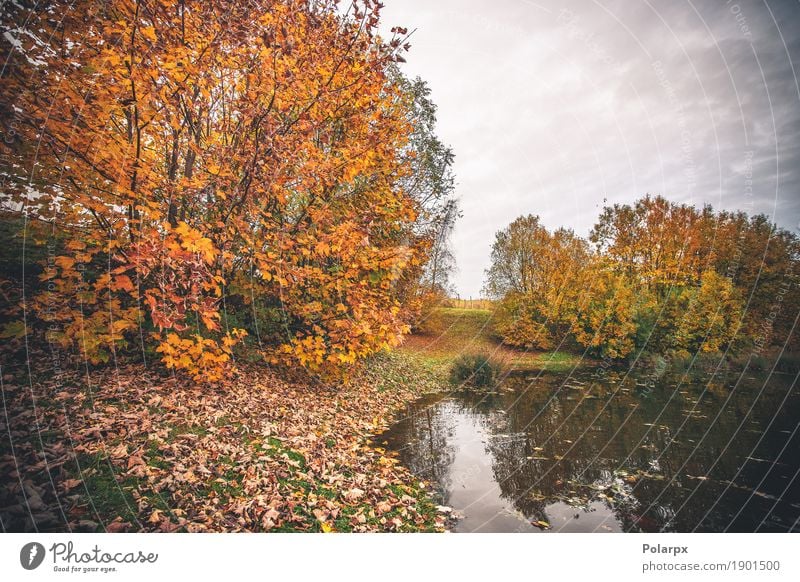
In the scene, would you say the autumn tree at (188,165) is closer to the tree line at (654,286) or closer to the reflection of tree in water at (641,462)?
the reflection of tree in water at (641,462)

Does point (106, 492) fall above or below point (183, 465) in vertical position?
above

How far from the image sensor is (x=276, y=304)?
7.62 metres

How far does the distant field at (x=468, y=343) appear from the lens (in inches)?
890

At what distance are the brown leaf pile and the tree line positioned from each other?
2099cm

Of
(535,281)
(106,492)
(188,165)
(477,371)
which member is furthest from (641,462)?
(535,281)

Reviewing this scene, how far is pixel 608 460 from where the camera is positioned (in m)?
6.77

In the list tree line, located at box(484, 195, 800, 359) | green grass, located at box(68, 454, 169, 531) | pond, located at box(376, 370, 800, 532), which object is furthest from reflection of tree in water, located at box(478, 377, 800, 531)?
tree line, located at box(484, 195, 800, 359)

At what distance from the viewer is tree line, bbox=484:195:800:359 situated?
59.7ft

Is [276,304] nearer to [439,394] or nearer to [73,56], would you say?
[73,56]

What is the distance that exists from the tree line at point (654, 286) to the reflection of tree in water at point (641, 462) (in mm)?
9525

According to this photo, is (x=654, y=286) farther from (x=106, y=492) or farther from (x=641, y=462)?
(x=106, y=492)

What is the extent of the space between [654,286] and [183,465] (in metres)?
27.0

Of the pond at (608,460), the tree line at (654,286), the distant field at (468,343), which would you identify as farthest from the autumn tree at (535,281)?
the pond at (608,460)

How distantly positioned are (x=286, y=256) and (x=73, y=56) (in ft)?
12.7
